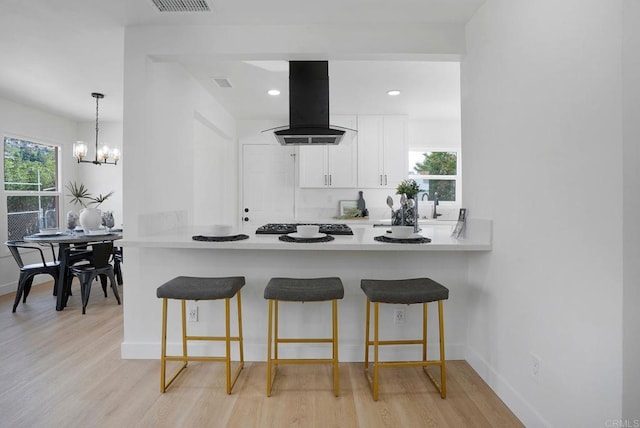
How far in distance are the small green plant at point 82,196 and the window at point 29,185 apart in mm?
178

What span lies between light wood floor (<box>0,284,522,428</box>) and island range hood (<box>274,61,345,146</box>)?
1742mm

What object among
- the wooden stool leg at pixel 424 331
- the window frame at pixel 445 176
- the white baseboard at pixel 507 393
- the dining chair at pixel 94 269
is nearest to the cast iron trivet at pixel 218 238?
the wooden stool leg at pixel 424 331

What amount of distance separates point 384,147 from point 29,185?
16.2 ft

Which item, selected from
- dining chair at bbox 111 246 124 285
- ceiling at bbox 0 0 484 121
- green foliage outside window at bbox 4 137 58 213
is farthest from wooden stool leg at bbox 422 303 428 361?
green foliage outside window at bbox 4 137 58 213

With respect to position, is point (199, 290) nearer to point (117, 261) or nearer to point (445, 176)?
point (117, 261)

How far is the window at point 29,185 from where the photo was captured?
15.0 feet

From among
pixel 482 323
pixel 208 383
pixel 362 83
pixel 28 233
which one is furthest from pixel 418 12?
pixel 28 233

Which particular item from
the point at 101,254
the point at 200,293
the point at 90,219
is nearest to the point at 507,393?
the point at 200,293

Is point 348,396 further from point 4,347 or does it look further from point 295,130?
point 4,347

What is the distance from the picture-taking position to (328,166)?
4.98m

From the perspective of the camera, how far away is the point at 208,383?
7.29 ft

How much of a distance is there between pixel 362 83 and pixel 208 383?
3037 mm

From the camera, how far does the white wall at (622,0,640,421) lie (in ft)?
3.89

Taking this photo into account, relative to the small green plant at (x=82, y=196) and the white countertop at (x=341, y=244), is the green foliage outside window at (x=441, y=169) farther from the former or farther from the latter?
the small green plant at (x=82, y=196)
